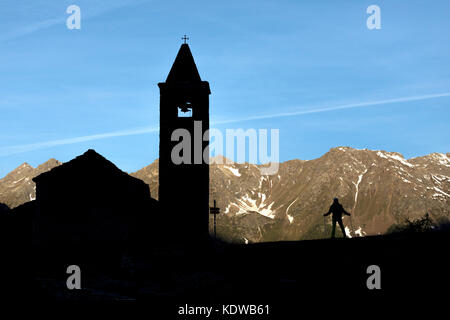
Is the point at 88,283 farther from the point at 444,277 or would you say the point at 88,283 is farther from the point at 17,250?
the point at 17,250

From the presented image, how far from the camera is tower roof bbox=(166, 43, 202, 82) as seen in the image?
1352 inches

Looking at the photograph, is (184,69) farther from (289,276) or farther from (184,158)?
(289,276)

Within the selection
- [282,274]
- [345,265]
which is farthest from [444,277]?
[282,274]

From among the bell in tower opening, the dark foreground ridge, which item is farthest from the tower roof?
the dark foreground ridge

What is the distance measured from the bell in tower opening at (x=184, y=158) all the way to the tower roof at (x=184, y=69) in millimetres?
209

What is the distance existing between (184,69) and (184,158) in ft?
17.8

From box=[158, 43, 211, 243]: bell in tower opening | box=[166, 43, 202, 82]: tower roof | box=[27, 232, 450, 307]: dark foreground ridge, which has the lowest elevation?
box=[27, 232, 450, 307]: dark foreground ridge

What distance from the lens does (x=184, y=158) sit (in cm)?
3375

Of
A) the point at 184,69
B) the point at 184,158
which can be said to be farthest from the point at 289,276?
the point at 184,69

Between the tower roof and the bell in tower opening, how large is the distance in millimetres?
209

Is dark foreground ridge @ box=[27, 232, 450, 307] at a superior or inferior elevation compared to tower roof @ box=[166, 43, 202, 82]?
inferior

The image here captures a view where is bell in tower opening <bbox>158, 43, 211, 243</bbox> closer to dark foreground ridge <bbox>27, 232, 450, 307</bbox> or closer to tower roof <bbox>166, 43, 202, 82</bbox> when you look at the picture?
tower roof <bbox>166, 43, 202, 82</bbox>

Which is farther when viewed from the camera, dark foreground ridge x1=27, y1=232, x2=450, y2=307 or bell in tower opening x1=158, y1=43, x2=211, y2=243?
bell in tower opening x1=158, y1=43, x2=211, y2=243

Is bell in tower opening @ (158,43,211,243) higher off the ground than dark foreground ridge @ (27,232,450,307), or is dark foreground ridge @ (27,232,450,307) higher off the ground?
bell in tower opening @ (158,43,211,243)
